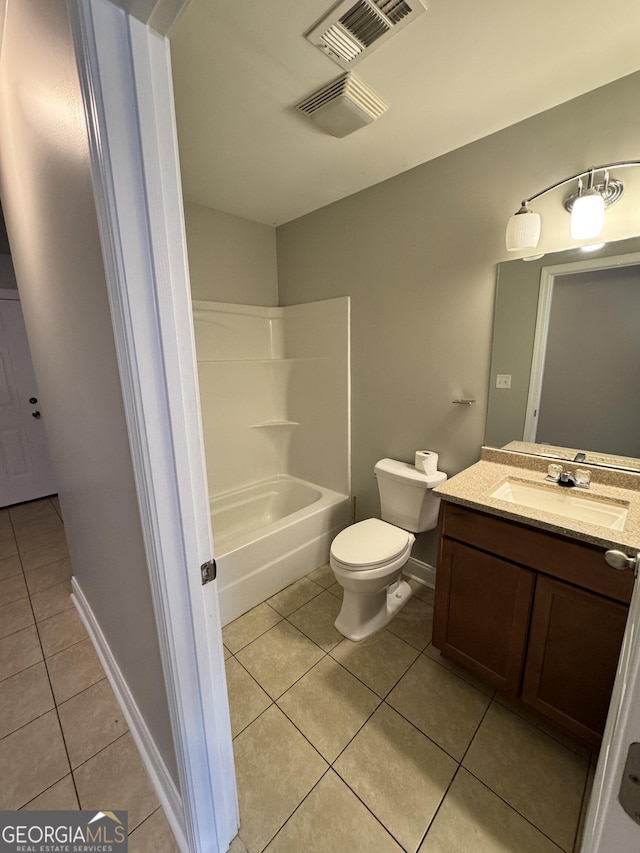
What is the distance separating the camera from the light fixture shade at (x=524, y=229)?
4.62 feet

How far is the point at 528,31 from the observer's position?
42.5 inches

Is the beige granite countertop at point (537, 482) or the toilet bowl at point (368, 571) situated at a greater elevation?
the beige granite countertop at point (537, 482)

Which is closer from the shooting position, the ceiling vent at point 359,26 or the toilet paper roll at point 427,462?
the ceiling vent at point 359,26

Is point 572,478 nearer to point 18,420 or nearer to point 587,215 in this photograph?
point 587,215

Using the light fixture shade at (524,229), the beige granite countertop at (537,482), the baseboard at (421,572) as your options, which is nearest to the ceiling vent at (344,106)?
the light fixture shade at (524,229)

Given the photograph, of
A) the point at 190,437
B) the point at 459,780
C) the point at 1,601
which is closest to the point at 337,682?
the point at 459,780

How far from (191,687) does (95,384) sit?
811 millimetres

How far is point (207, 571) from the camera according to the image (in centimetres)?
83

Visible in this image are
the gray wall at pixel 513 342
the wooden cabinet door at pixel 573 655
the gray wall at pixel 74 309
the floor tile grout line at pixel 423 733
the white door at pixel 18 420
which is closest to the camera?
the gray wall at pixel 74 309

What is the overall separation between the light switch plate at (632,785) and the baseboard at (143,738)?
121 centimetres

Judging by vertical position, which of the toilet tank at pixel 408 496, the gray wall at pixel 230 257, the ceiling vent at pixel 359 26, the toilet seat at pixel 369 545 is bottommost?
the toilet seat at pixel 369 545

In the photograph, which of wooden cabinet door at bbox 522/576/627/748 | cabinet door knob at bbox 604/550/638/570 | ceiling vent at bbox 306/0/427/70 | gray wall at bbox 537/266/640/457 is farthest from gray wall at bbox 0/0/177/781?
gray wall at bbox 537/266/640/457

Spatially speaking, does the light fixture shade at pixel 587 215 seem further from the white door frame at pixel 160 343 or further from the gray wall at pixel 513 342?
the white door frame at pixel 160 343

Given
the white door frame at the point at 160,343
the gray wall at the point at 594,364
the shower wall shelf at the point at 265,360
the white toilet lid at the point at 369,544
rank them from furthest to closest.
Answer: the shower wall shelf at the point at 265,360 → the white toilet lid at the point at 369,544 → the gray wall at the point at 594,364 → the white door frame at the point at 160,343
